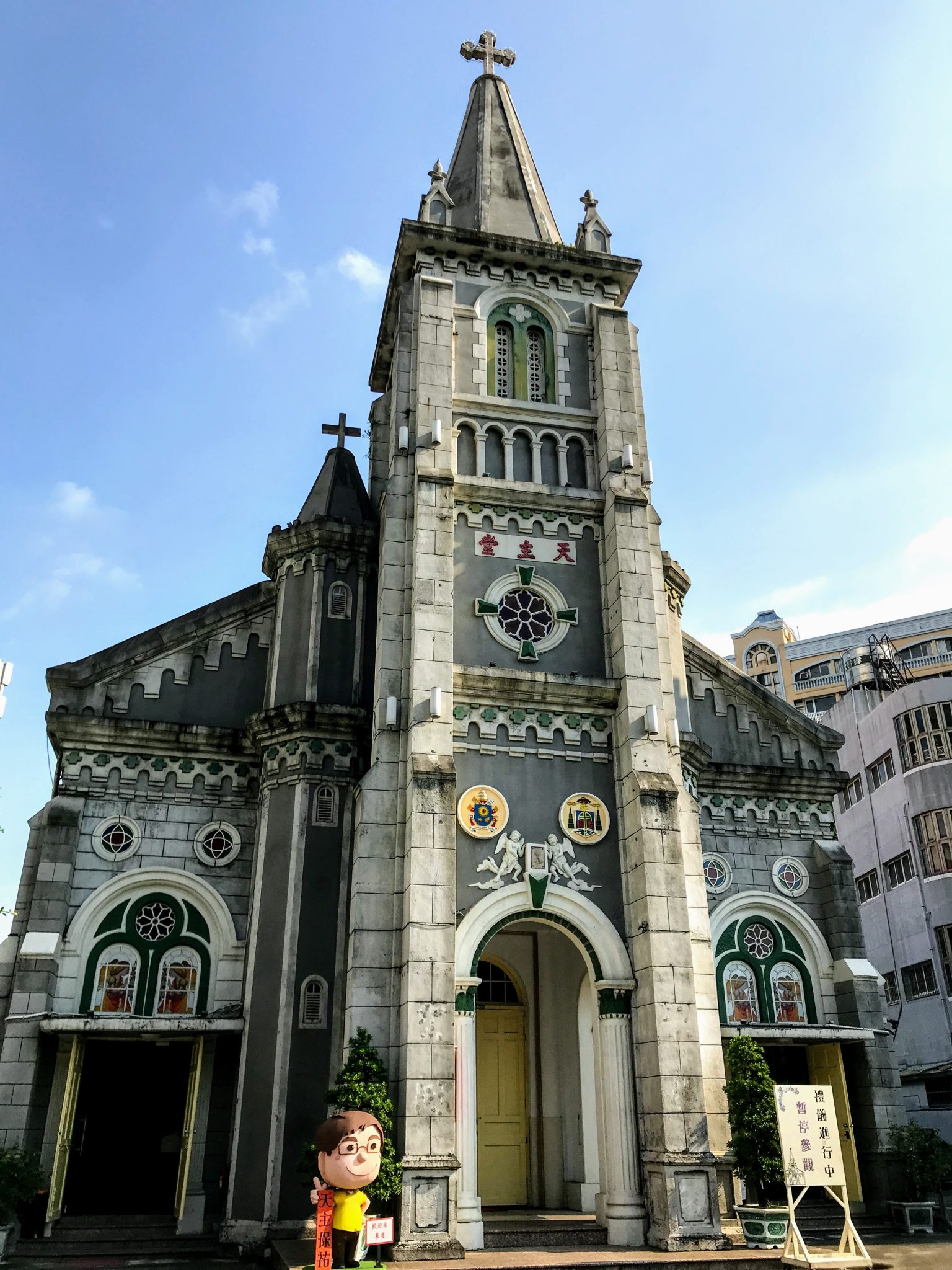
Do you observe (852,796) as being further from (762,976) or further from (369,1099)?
(369,1099)

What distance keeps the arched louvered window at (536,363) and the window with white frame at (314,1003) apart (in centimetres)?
1287

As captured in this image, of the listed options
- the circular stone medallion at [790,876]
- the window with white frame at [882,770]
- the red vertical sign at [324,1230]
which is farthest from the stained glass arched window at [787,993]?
the window with white frame at [882,770]

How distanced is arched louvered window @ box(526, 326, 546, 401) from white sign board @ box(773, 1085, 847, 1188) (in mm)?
14735

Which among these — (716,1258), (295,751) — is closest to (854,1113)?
(716,1258)

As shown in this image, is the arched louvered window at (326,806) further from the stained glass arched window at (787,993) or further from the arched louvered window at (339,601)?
the stained glass arched window at (787,993)

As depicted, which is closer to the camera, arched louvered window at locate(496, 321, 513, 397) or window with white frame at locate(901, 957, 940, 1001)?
arched louvered window at locate(496, 321, 513, 397)

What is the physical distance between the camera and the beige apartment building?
59.8 metres

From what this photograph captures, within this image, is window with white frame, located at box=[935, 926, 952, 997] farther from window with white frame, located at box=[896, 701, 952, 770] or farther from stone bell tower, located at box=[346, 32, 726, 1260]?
stone bell tower, located at box=[346, 32, 726, 1260]

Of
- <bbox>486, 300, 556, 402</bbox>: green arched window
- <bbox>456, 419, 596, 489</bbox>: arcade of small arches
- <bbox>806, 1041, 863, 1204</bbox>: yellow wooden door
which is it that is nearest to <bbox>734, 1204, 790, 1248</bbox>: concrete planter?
<bbox>806, 1041, 863, 1204</bbox>: yellow wooden door

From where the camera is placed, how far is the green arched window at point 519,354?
76.7 ft

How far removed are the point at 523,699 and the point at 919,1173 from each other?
11.7m

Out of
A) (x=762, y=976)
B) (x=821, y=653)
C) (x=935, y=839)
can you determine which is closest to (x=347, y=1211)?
(x=762, y=976)

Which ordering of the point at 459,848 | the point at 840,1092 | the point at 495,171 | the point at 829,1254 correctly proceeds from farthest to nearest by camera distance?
the point at 495,171, the point at 840,1092, the point at 459,848, the point at 829,1254

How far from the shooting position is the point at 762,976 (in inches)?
898
